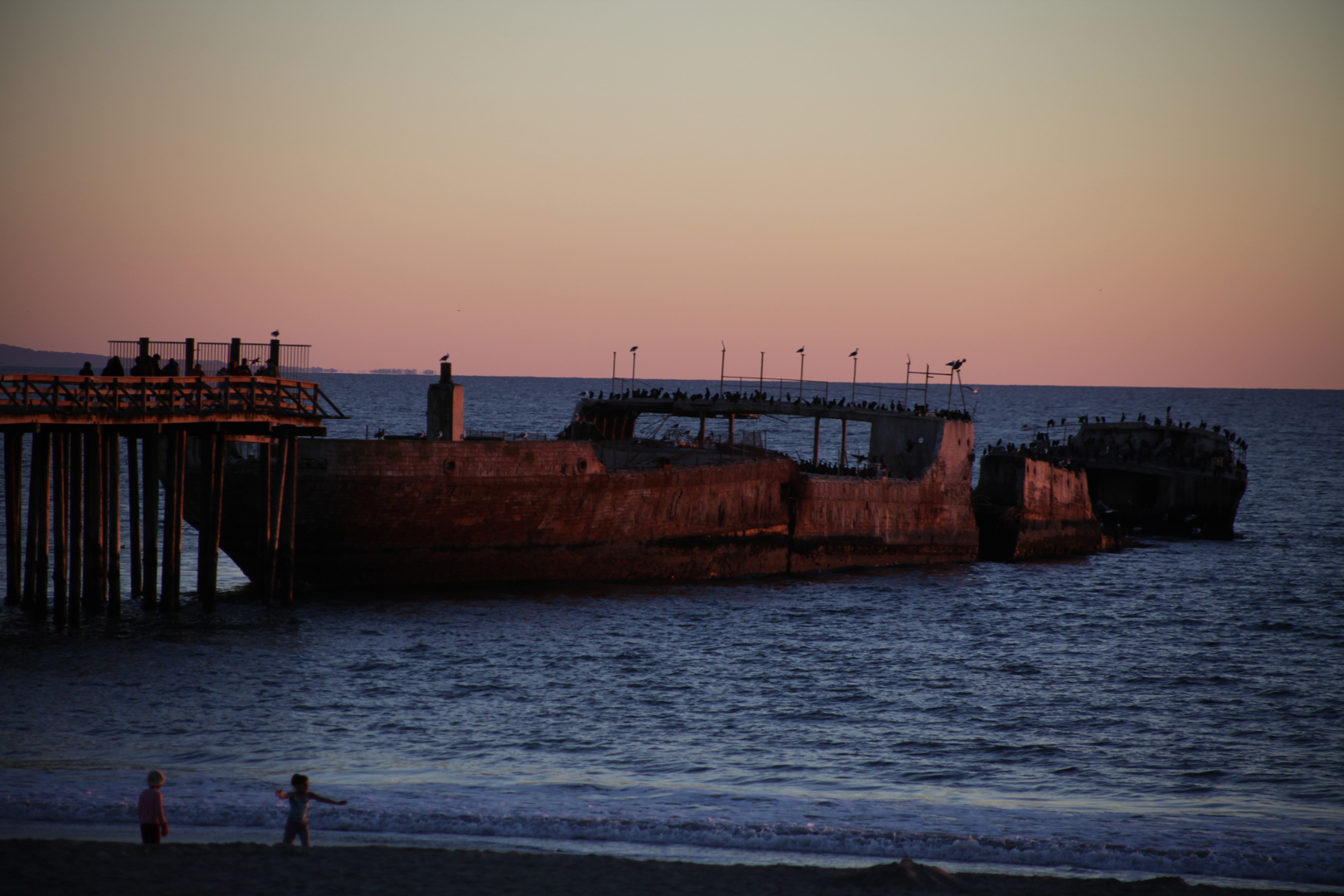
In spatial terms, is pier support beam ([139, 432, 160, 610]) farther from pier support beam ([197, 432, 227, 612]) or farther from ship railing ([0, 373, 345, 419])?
ship railing ([0, 373, 345, 419])

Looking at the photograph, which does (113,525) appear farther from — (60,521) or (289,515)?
(289,515)

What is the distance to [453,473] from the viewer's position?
3136 cm

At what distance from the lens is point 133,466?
3055 cm

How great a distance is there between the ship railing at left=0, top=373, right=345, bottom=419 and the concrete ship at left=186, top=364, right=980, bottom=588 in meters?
1.62

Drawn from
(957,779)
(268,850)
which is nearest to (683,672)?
(957,779)

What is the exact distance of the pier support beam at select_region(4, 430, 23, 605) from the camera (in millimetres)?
26328

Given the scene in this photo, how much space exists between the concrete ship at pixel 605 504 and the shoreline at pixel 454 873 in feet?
52.2

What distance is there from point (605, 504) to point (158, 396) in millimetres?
12748

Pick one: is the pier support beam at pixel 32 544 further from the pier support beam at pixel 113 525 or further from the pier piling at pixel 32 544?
the pier support beam at pixel 113 525

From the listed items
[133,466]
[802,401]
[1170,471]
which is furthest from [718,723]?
[1170,471]

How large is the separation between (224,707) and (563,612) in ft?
37.1

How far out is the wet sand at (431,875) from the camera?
12.6 metres

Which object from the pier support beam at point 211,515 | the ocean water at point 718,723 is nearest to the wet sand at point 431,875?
the ocean water at point 718,723

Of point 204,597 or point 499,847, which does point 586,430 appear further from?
point 499,847
